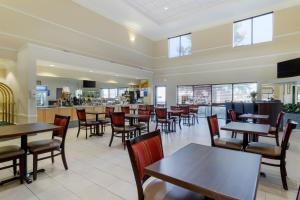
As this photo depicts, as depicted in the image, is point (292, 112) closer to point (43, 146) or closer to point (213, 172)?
point (213, 172)

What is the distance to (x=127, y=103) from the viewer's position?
11289 mm

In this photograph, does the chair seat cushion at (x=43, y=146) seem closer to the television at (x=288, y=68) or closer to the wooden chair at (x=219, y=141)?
the wooden chair at (x=219, y=141)

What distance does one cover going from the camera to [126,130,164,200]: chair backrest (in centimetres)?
142

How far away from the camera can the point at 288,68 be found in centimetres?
725

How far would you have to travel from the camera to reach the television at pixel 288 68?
680 cm

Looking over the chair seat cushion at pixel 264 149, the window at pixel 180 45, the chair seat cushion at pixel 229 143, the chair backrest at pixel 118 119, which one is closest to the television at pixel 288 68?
the window at pixel 180 45

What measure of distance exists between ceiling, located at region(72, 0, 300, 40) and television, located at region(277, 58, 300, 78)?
2.64 metres

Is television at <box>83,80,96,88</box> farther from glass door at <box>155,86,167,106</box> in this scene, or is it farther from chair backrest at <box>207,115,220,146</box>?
chair backrest at <box>207,115,220,146</box>

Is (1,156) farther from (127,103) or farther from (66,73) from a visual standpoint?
(127,103)

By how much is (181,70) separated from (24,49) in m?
8.24

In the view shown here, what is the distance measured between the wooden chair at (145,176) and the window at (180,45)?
10048 mm

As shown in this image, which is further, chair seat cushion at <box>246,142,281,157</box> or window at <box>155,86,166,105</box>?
window at <box>155,86,166,105</box>

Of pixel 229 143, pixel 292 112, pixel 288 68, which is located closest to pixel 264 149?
pixel 229 143

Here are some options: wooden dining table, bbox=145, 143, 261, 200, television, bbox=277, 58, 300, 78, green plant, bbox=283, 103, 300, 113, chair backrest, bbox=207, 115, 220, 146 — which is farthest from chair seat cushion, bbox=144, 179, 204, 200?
television, bbox=277, 58, 300, 78
